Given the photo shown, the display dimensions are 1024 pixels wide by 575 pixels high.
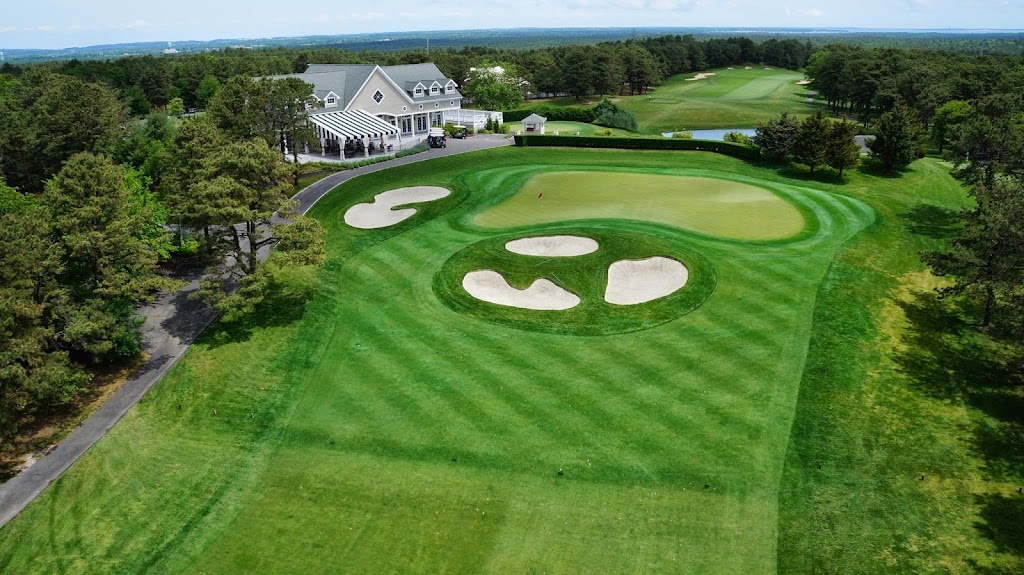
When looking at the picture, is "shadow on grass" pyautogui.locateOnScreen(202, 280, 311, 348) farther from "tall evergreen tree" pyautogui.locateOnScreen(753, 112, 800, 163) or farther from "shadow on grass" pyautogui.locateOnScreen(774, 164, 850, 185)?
"tall evergreen tree" pyautogui.locateOnScreen(753, 112, 800, 163)

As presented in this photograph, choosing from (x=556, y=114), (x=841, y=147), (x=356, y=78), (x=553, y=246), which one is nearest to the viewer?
(x=553, y=246)

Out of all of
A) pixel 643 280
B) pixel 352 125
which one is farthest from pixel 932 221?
pixel 352 125

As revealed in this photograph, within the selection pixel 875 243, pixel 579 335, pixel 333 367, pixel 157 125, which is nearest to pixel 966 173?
pixel 875 243

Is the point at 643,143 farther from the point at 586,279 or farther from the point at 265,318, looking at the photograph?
the point at 265,318

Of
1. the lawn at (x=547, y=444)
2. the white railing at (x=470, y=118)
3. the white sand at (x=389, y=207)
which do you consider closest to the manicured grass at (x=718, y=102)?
the white railing at (x=470, y=118)

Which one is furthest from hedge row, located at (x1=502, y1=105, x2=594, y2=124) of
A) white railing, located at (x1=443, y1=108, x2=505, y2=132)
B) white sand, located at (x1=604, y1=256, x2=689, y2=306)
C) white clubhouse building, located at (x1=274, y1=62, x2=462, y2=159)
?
white sand, located at (x1=604, y1=256, x2=689, y2=306)
